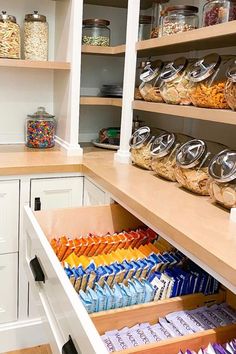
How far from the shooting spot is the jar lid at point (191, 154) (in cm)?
136

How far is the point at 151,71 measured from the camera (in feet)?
5.62

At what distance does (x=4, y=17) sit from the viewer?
1.88 meters

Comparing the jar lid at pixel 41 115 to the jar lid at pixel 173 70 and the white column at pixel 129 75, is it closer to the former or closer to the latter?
the white column at pixel 129 75

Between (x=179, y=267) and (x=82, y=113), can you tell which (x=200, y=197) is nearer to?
(x=179, y=267)

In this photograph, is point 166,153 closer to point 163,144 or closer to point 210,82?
point 163,144

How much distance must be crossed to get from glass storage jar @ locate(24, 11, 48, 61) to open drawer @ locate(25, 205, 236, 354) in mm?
960

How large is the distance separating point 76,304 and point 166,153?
0.84 m

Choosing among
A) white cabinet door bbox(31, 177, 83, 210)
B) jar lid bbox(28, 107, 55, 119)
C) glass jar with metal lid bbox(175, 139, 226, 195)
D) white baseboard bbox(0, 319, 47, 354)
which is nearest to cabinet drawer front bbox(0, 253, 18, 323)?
A: white baseboard bbox(0, 319, 47, 354)

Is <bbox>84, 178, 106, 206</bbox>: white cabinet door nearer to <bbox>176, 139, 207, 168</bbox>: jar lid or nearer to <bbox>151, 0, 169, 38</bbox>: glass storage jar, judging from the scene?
<bbox>176, 139, 207, 168</bbox>: jar lid

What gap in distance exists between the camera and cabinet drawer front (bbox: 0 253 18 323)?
70.0 inches

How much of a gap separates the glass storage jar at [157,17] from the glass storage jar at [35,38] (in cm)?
54

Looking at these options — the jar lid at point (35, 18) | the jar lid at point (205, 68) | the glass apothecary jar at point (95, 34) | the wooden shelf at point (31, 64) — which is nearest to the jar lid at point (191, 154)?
the jar lid at point (205, 68)

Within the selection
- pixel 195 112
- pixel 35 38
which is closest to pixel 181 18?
pixel 195 112

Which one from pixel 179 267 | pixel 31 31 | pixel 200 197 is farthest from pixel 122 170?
pixel 31 31
